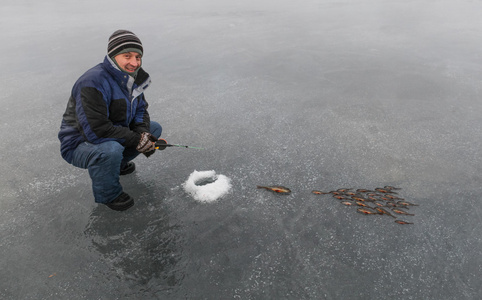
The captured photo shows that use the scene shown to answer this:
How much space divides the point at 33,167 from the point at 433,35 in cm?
887

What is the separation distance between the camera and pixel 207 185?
3002 mm

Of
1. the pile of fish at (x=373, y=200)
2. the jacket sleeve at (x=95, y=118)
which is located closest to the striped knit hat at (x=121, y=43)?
the jacket sleeve at (x=95, y=118)

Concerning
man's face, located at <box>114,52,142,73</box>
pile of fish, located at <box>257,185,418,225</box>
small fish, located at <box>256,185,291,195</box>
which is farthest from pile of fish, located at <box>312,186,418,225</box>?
man's face, located at <box>114,52,142,73</box>

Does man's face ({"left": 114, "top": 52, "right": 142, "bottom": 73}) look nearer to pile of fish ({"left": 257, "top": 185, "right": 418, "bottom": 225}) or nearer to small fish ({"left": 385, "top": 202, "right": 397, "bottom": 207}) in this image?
pile of fish ({"left": 257, "top": 185, "right": 418, "bottom": 225})

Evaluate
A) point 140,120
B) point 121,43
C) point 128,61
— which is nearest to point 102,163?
point 140,120

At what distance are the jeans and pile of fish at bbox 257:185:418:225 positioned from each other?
1.28 meters

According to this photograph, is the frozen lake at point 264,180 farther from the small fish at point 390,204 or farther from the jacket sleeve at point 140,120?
the jacket sleeve at point 140,120

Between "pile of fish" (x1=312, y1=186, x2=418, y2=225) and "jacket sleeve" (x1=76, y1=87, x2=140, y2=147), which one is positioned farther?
"pile of fish" (x1=312, y1=186, x2=418, y2=225)

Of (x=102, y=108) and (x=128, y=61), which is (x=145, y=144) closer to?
(x=102, y=108)

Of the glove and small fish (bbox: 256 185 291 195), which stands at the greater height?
the glove

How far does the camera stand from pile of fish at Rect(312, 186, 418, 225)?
8.87 feet

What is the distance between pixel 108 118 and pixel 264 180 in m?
1.51

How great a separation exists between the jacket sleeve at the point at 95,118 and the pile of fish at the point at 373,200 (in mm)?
1388

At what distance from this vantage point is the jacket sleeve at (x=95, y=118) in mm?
2385
